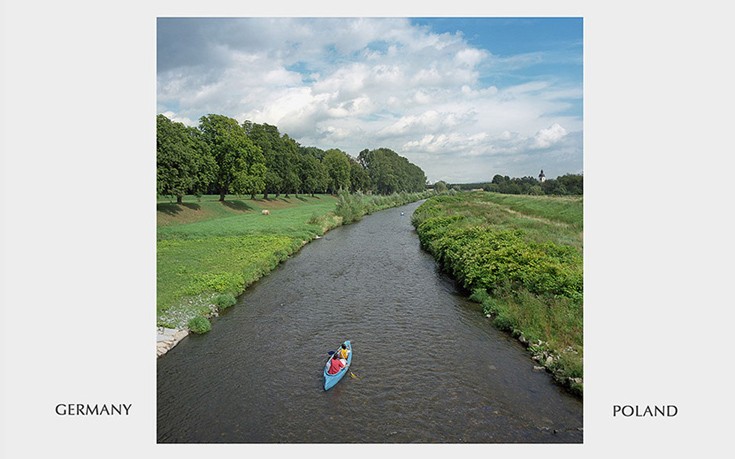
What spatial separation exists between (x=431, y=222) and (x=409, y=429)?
100 feet

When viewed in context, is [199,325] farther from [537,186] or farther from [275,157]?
[537,186]

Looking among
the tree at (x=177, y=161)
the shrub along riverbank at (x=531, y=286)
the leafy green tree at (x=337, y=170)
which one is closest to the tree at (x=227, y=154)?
the tree at (x=177, y=161)

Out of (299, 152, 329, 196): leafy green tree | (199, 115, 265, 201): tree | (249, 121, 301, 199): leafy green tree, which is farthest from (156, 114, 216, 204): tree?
(299, 152, 329, 196): leafy green tree

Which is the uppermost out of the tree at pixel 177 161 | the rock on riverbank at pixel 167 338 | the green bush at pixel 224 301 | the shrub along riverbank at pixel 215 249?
the tree at pixel 177 161

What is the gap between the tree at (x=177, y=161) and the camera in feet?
127

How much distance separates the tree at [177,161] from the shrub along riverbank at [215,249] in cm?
269

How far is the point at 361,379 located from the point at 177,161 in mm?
34536

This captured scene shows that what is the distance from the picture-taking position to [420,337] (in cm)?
1537

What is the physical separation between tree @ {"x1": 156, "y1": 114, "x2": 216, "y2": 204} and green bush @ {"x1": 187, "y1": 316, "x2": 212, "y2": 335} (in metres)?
26.3

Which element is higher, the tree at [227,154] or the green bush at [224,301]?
the tree at [227,154]

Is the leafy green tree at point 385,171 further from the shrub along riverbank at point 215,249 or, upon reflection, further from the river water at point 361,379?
the river water at point 361,379

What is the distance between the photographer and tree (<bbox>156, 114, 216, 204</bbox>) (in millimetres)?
38656

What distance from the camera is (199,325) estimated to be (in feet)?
51.7

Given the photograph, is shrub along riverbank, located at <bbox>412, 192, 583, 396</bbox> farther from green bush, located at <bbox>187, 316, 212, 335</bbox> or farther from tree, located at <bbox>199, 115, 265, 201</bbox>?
tree, located at <bbox>199, 115, 265, 201</bbox>
